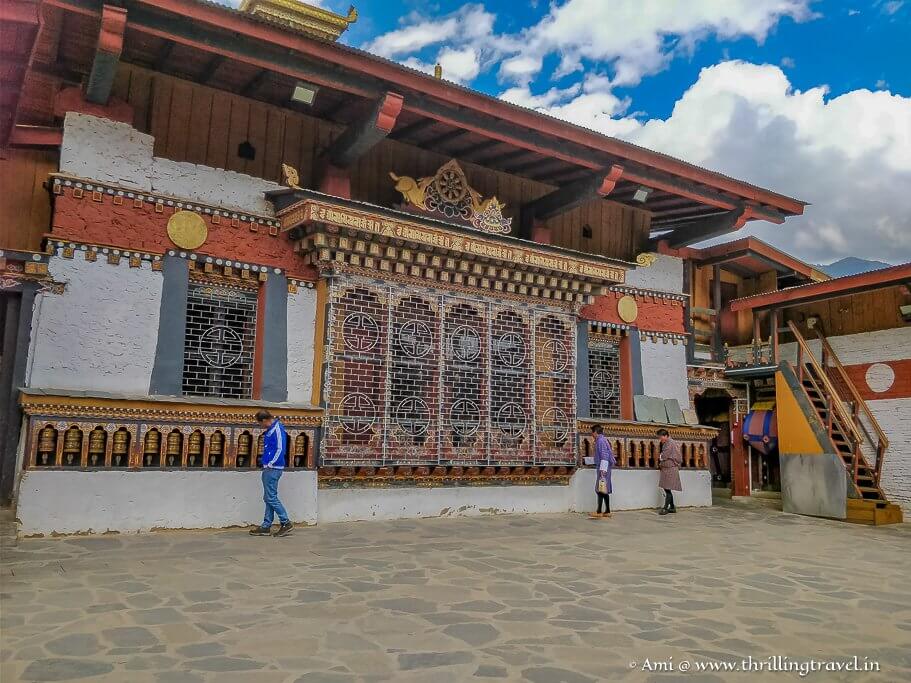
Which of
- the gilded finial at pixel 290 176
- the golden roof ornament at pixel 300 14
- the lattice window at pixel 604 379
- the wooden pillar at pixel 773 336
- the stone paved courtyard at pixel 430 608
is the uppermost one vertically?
the golden roof ornament at pixel 300 14

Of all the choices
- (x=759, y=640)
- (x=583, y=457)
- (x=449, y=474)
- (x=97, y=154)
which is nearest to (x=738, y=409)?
(x=583, y=457)

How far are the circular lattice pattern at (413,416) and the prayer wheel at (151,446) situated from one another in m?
2.74

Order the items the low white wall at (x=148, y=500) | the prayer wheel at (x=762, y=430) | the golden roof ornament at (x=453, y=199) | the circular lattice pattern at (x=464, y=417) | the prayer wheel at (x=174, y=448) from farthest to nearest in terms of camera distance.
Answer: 1. the prayer wheel at (x=762, y=430)
2. the golden roof ornament at (x=453, y=199)
3. the circular lattice pattern at (x=464, y=417)
4. the prayer wheel at (x=174, y=448)
5. the low white wall at (x=148, y=500)

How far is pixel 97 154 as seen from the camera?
748cm

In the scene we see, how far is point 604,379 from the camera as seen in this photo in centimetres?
1130

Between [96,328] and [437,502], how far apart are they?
4.41 meters

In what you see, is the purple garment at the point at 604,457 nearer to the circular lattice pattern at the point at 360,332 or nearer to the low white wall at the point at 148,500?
the circular lattice pattern at the point at 360,332

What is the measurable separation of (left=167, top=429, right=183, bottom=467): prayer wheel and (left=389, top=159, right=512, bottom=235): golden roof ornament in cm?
420

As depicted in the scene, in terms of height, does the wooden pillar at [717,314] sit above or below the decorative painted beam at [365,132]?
below

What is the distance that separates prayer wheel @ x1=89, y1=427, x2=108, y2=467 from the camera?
259 inches

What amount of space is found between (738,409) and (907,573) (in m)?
8.09

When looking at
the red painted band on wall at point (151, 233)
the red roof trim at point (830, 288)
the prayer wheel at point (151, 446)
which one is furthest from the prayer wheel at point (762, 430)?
the prayer wheel at point (151, 446)

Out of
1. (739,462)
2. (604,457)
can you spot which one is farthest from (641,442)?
(739,462)

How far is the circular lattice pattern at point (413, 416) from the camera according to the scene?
8555 millimetres
